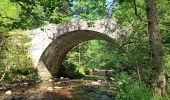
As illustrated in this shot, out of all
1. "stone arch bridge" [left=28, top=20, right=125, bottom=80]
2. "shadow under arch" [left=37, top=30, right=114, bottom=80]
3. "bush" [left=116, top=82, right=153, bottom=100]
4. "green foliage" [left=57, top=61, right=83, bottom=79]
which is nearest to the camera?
"bush" [left=116, top=82, right=153, bottom=100]

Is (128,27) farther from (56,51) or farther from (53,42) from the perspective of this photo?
(56,51)

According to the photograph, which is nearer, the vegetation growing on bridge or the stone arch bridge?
the vegetation growing on bridge

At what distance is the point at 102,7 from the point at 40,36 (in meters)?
17.7

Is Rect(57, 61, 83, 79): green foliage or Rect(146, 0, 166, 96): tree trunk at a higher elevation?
Rect(146, 0, 166, 96): tree trunk

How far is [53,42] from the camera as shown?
901 inches

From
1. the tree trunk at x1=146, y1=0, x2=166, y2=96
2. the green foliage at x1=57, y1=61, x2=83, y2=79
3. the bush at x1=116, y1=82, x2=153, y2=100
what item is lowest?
the green foliage at x1=57, y1=61, x2=83, y2=79

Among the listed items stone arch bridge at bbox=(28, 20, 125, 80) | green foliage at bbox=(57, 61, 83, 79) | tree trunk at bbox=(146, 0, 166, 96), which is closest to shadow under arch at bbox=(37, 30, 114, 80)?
stone arch bridge at bbox=(28, 20, 125, 80)

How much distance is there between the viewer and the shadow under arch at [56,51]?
22.2 m

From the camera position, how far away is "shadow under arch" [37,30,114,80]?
22.2 metres

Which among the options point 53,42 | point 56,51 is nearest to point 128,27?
point 53,42

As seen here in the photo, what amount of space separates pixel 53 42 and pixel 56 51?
6.76 feet

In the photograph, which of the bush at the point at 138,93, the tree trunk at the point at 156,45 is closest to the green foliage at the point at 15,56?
the bush at the point at 138,93

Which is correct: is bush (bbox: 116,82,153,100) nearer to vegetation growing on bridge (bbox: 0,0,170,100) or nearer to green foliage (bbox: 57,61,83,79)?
vegetation growing on bridge (bbox: 0,0,170,100)

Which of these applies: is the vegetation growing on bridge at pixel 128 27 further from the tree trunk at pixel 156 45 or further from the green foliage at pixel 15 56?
the green foliage at pixel 15 56
